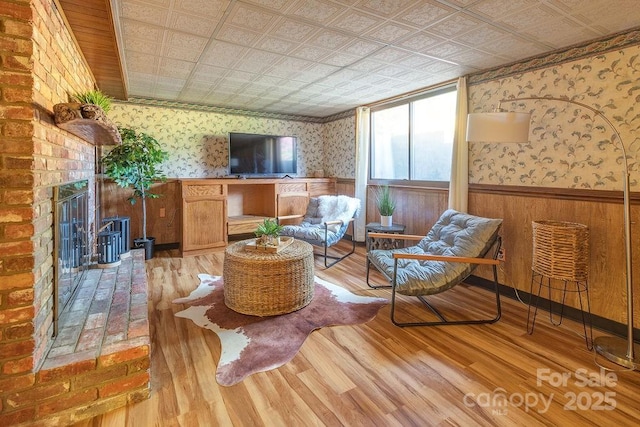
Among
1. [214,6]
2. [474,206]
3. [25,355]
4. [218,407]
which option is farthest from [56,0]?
[474,206]

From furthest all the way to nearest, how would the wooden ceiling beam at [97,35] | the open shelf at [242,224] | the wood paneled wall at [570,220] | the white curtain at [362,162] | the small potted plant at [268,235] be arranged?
the white curtain at [362,162] → the open shelf at [242,224] → the small potted plant at [268,235] → the wood paneled wall at [570,220] → the wooden ceiling beam at [97,35]

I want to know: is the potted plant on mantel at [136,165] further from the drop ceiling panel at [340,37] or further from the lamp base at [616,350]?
the lamp base at [616,350]

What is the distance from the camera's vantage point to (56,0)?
185 centimetres

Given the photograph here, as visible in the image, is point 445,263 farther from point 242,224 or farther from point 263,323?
point 242,224

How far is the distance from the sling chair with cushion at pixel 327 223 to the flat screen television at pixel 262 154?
40.9 inches

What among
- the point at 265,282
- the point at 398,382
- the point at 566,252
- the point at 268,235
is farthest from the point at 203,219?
the point at 566,252

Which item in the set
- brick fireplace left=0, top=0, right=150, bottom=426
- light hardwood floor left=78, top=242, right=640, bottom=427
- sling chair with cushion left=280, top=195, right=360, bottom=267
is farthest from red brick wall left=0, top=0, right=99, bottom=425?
sling chair with cushion left=280, top=195, right=360, bottom=267

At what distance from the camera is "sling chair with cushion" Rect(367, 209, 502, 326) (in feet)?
8.16

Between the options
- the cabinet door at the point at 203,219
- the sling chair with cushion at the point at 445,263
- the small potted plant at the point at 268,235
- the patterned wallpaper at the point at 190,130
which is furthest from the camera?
the patterned wallpaper at the point at 190,130

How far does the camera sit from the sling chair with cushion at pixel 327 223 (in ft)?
13.1

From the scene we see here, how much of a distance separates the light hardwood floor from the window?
208cm

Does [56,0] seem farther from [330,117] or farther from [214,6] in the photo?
[330,117]

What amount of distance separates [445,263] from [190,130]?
4090mm

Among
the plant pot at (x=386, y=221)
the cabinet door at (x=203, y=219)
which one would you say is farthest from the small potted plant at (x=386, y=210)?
the cabinet door at (x=203, y=219)
